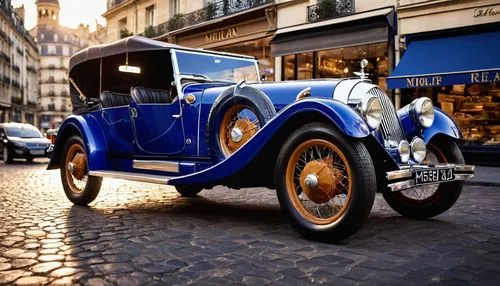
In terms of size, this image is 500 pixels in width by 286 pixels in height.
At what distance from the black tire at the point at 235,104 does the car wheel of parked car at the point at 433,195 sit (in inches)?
57.8

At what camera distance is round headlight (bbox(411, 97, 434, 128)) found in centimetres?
428

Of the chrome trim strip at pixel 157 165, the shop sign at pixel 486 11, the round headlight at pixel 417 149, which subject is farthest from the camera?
the shop sign at pixel 486 11

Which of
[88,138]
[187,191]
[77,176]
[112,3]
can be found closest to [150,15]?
[112,3]

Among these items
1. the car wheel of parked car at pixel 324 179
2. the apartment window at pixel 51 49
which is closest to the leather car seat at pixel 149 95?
the car wheel of parked car at pixel 324 179

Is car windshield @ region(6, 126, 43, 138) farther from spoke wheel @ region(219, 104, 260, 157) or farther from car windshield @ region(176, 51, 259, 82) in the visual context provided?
spoke wheel @ region(219, 104, 260, 157)

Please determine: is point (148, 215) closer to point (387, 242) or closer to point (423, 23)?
point (387, 242)

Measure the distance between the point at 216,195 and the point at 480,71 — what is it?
7739 millimetres

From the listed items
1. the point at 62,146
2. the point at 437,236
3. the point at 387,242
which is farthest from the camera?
the point at 62,146

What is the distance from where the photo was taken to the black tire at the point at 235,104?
4184mm

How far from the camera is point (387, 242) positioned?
Answer: 3500mm

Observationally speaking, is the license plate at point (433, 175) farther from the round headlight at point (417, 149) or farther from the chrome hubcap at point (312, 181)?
the chrome hubcap at point (312, 181)

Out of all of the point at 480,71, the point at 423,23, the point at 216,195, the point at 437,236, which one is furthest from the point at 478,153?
the point at 437,236

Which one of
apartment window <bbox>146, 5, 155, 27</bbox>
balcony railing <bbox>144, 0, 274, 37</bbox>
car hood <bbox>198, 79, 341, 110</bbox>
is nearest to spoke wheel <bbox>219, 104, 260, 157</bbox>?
car hood <bbox>198, 79, 341, 110</bbox>

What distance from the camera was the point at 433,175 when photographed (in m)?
3.65
